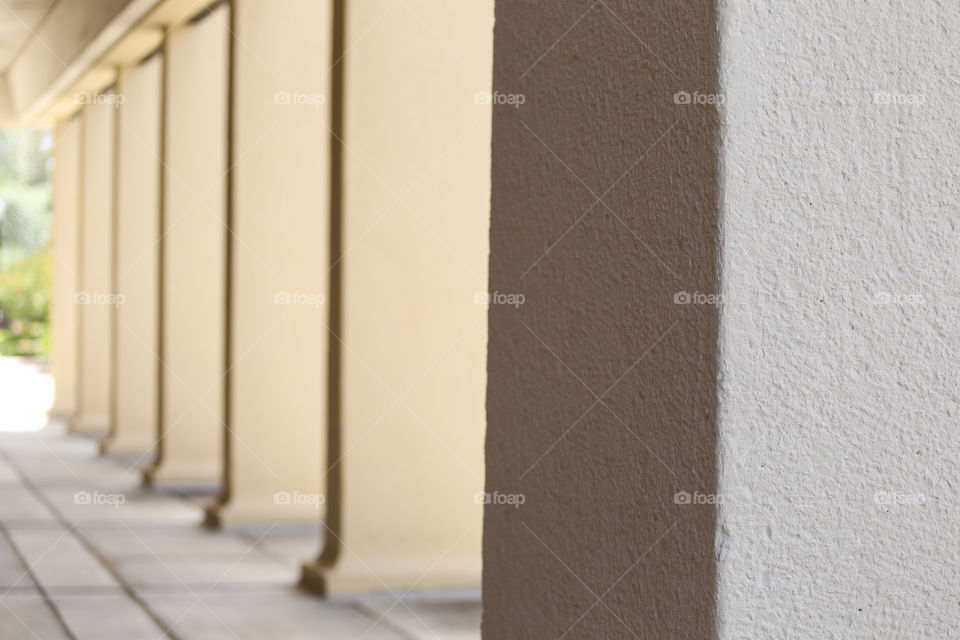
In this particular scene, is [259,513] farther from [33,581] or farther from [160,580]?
[33,581]

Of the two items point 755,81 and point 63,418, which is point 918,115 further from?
point 63,418

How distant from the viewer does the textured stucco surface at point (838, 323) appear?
2244 millimetres

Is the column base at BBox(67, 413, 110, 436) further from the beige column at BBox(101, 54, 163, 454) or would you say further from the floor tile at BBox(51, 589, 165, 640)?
the floor tile at BBox(51, 589, 165, 640)

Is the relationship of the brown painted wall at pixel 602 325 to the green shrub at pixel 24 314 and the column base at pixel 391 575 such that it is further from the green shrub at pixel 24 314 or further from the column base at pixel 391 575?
the green shrub at pixel 24 314

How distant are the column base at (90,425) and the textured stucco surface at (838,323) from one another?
12549mm

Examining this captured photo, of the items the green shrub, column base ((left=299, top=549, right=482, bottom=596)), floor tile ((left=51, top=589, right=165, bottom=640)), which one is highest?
the green shrub

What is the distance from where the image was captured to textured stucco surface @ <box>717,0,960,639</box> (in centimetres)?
224

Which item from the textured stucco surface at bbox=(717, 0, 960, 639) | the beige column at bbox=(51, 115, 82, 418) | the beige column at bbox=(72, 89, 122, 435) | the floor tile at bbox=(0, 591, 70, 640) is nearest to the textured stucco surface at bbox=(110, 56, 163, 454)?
the beige column at bbox=(72, 89, 122, 435)

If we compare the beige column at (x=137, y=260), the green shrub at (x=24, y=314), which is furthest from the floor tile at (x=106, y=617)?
the green shrub at (x=24, y=314)

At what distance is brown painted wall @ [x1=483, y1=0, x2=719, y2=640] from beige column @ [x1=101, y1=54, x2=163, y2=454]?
955 cm

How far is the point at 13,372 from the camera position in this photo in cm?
2438

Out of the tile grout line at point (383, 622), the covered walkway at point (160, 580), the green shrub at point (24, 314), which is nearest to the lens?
the tile grout line at point (383, 622)

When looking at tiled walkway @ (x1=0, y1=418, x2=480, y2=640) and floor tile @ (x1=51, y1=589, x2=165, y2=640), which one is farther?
tiled walkway @ (x1=0, y1=418, x2=480, y2=640)

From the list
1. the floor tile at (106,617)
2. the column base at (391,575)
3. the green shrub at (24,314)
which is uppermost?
the green shrub at (24,314)
